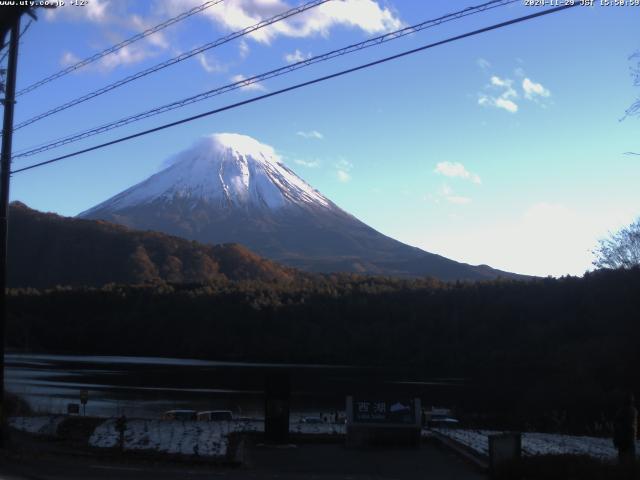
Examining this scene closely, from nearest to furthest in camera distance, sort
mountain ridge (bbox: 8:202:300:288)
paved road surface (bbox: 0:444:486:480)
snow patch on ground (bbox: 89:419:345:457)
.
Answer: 1. paved road surface (bbox: 0:444:486:480)
2. snow patch on ground (bbox: 89:419:345:457)
3. mountain ridge (bbox: 8:202:300:288)

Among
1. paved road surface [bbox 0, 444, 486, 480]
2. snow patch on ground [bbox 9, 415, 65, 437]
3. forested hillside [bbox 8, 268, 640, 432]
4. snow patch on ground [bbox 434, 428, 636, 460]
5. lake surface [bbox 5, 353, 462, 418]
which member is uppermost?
forested hillside [bbox 8, 268, 640, 432]

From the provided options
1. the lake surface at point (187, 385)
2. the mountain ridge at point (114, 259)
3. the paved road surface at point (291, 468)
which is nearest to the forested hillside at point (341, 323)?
the lake surface at point (187, 385)

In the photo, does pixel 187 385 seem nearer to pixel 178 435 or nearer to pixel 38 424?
pixel 38 424

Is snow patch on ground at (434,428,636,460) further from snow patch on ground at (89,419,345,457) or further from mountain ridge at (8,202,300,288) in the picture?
mountain ridge at (8,202,300,288)

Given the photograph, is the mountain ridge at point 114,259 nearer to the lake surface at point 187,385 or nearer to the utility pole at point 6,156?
the lake surface at point 187,385

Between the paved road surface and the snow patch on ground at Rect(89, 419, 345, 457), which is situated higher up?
the snow patch on ground at Rect(89, 419, 345, 457)

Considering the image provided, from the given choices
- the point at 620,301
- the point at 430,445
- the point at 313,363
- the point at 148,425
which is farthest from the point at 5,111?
the point at 313,363

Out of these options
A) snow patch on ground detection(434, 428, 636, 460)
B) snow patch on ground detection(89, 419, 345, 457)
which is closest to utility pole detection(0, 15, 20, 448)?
snow patch on ground detection(89, 419, 345, 457)
